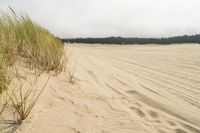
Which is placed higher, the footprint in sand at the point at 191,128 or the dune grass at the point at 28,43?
the dune grass at the point at 28,43

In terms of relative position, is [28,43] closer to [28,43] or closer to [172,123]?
[28,43]

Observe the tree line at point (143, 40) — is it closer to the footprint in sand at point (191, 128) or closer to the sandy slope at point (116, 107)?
the sandy slope at point (116, 107)

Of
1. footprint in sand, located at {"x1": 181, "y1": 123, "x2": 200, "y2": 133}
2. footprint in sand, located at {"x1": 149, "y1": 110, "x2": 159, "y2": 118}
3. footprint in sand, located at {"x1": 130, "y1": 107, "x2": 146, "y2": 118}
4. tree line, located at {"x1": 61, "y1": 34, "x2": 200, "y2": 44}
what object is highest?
footprint in sand, located at {"x1": 130, "y1": 107, "x2": 146, "y2": 118}

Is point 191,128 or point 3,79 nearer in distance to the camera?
point 3,79

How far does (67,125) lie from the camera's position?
8.66ft

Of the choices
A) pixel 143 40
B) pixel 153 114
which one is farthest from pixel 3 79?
pixel 143 40

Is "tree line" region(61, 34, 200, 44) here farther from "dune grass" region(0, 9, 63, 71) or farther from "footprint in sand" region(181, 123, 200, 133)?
"footprint in sand" region(181, 123, 200, 133)

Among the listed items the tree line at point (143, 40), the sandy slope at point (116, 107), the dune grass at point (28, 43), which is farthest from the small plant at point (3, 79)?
the tree line at point (143, 40)

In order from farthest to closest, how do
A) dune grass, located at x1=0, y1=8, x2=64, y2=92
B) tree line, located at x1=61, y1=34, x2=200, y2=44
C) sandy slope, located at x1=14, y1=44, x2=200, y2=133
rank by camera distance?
tree line, located at x1=61, y1=34, x2=200, y2=44
dune grass, located at x1=0, y1=8, x2=64, y2=92
sandy slope, located at x1=14, y1=44, x2=200, y2=133

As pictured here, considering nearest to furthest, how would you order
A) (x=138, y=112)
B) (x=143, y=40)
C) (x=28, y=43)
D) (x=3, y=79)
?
(x=3, y=79), (x=138, y=112), (x=28, y=43), (x=143, y=40)

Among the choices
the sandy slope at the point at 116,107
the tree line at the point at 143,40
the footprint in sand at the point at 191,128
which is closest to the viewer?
the sandy slope at the point at 116,107

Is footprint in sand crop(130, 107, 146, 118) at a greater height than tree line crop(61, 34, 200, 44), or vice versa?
footprint in sand crop(130, 107, 146, 118)

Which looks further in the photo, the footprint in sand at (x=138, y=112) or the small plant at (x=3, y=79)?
the footprint in sand at (x=138, y=112)

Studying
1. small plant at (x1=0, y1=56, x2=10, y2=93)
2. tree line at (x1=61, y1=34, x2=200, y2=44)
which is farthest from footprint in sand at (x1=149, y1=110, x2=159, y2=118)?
tree line at (x1=61, y1=34, x2=200, y2=44)
